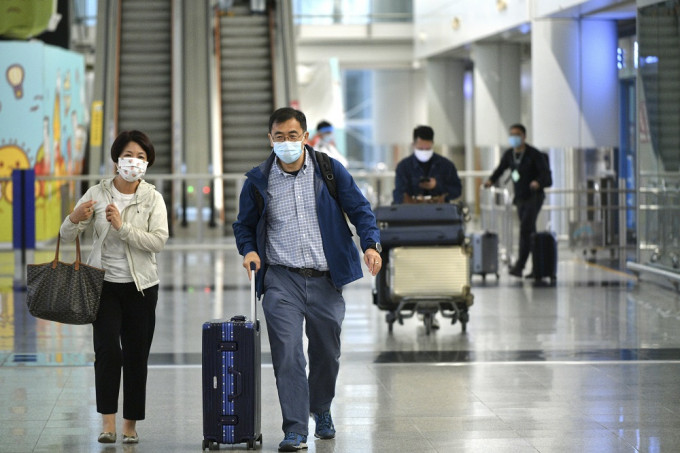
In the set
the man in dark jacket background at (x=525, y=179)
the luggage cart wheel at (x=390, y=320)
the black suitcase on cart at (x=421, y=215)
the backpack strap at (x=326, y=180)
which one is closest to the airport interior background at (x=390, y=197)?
the luggage cart wheel at (x=390, y=320)

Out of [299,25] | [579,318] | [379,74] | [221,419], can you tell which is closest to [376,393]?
[221,419]

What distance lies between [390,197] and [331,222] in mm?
15658

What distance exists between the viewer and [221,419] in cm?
641

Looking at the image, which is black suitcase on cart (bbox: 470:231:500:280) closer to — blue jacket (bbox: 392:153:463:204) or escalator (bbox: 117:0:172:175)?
blue jacket (bbox: 392:153:463:204)

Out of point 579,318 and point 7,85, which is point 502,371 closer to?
point 579,318

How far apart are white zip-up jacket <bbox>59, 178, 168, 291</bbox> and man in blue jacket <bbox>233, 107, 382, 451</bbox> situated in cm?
44

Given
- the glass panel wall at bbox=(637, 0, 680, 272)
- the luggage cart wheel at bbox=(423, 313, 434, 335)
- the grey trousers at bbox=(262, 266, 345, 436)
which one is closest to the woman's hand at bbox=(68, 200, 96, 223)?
the grey trousers at bbox=(262, 266, 345, 436)

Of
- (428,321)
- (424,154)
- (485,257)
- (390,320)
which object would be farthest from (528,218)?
(390,320)

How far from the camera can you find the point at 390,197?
22172mm

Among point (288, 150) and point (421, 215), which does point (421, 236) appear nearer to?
A: point (421, 215)

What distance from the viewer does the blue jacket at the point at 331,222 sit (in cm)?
653

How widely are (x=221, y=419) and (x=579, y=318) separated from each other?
6.12 metres

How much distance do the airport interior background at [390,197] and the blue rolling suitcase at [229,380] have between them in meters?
0.24

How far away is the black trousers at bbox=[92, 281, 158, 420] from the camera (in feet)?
21.7
